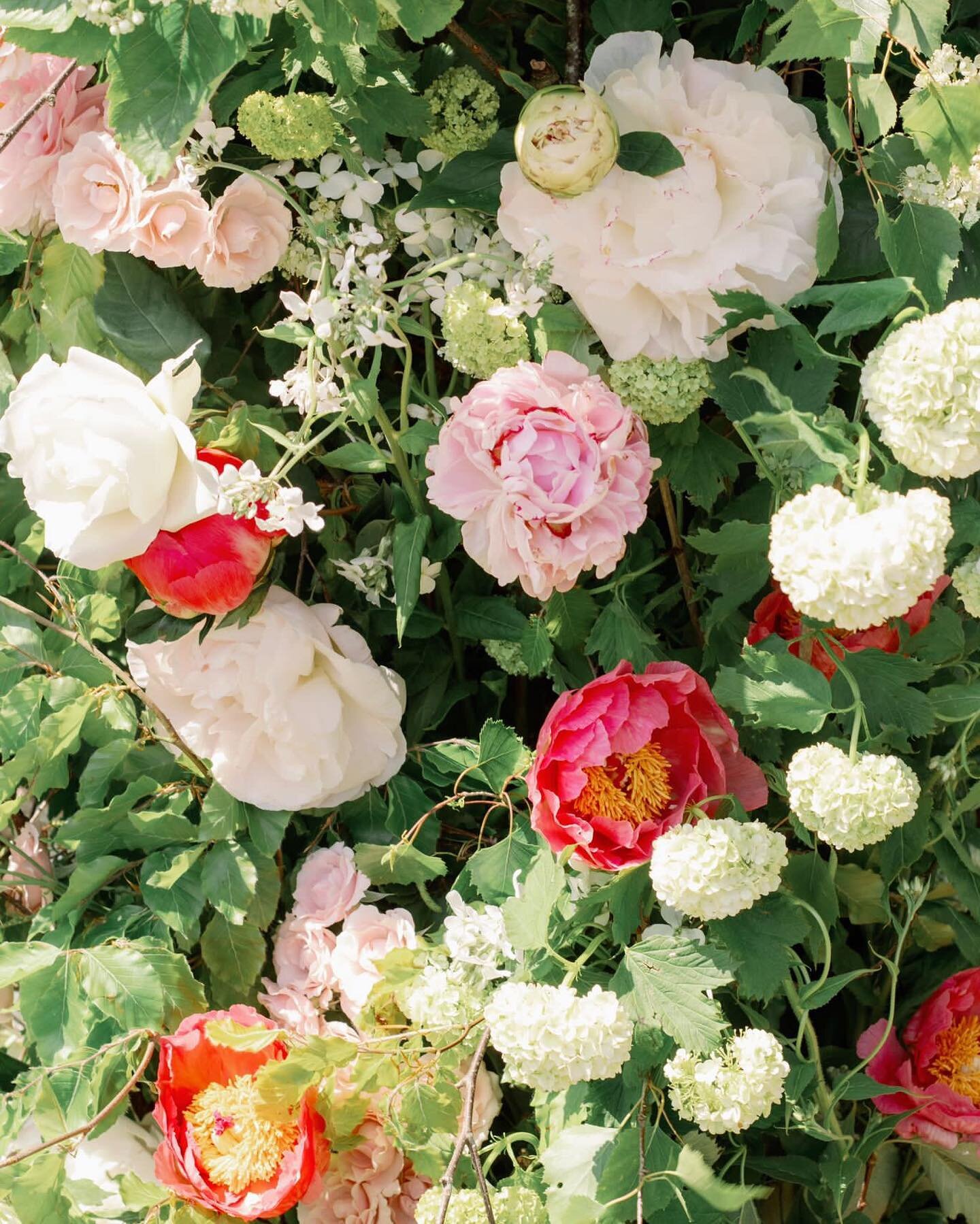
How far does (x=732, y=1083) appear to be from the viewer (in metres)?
0.59

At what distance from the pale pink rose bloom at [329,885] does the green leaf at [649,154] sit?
45 centimetres

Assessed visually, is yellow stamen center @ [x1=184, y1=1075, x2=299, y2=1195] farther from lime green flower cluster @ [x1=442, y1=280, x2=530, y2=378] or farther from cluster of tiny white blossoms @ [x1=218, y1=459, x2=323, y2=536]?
lime green flower cluster @ [x1=442, y1=280, x2=530, y2=378]

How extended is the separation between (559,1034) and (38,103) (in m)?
0.59

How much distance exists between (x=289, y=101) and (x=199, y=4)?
10cm

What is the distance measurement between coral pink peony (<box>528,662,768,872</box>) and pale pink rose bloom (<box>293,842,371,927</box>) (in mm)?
158

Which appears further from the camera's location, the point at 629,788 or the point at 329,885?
the point at 329,885

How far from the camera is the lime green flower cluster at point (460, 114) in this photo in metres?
0.70

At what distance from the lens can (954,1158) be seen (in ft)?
2.56

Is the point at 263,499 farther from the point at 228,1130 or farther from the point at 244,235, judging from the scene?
the point at 228,1130

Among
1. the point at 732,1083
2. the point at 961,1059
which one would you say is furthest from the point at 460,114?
the point at 961,1059

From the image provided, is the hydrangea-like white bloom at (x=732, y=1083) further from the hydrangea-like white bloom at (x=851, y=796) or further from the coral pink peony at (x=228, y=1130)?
the coral pink peony at (x=228, y=1130)

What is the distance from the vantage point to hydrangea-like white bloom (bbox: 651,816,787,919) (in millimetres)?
587

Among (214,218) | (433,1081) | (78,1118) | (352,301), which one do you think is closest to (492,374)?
(352,301)

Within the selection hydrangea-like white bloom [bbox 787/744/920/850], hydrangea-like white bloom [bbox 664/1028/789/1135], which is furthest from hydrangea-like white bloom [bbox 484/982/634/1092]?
hydrangea-like white bloom [bbox 787/744/920/850]
